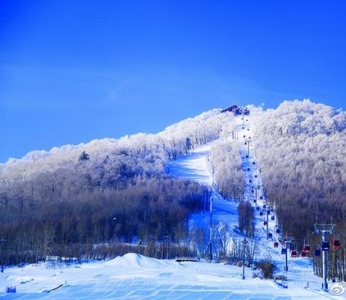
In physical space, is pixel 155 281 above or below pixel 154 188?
below

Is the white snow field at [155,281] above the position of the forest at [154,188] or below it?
below

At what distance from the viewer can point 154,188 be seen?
84062mm

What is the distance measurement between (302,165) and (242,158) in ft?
66.7

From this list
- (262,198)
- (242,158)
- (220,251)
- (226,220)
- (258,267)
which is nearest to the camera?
(258,267)

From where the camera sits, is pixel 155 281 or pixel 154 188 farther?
pixel 154 188

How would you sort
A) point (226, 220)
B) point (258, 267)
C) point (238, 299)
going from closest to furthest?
1. point (238, 299)
2. point (258, 267)
3. point (226, 220)

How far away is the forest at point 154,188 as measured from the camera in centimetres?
5503

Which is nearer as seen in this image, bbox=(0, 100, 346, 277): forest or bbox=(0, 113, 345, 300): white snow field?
bbox=(0, 113, 345, 300): white snow field

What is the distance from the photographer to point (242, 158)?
121 metres

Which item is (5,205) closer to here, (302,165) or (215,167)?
(215,167)

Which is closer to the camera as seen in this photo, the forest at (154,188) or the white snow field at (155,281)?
the white snow field at (155,281)

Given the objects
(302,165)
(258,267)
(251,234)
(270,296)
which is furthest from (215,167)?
(270,296)

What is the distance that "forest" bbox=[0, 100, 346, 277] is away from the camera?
181ft

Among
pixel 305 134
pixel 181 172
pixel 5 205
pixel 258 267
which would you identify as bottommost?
pixel 258 267
